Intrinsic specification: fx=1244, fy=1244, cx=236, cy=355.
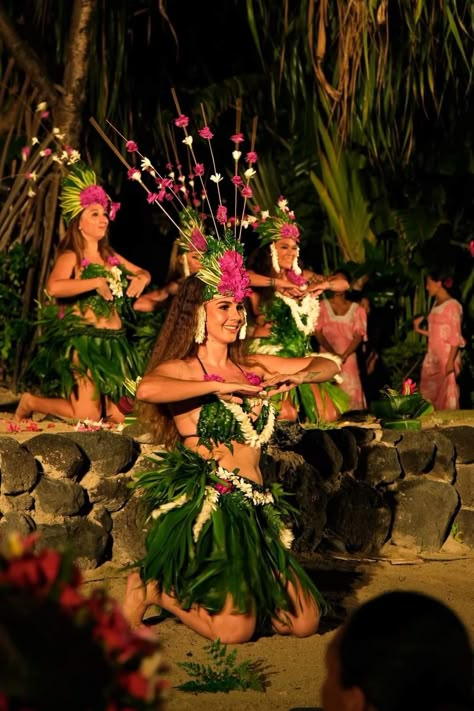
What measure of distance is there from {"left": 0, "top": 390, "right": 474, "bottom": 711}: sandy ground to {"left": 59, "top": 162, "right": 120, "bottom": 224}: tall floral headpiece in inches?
37.5

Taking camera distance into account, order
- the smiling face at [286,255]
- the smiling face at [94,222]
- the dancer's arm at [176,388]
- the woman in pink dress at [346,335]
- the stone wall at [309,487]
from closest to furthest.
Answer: the dancer's arm at [176,388], the stone wall at [309,487], the smiling face at [94,222], the smiling face at [286,255], the woman in pink dress at [346,335]

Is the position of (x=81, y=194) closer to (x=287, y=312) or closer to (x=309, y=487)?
(x=287, y=312)

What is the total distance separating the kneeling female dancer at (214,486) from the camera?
143 inches

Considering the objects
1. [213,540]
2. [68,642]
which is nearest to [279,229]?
[213,540]

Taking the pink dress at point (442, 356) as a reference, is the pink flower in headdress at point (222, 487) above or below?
above

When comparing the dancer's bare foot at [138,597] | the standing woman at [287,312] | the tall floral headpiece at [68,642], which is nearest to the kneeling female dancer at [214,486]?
the dancer's bare foot at [138,597]

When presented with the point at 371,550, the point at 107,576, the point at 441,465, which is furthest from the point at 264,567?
the point at 441,465

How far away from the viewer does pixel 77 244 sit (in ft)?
18.0

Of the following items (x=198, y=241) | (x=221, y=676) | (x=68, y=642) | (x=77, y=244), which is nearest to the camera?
(x=68, y=642)

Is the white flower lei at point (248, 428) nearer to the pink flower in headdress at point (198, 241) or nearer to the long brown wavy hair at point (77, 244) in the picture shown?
the pink flower in headdress at point (198, 241)

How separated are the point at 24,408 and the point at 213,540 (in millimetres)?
1922

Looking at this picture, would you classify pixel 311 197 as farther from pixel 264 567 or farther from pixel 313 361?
pixel 264 567

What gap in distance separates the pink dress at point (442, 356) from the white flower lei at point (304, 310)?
1.65 metres

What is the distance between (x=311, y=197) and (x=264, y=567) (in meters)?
4.96
